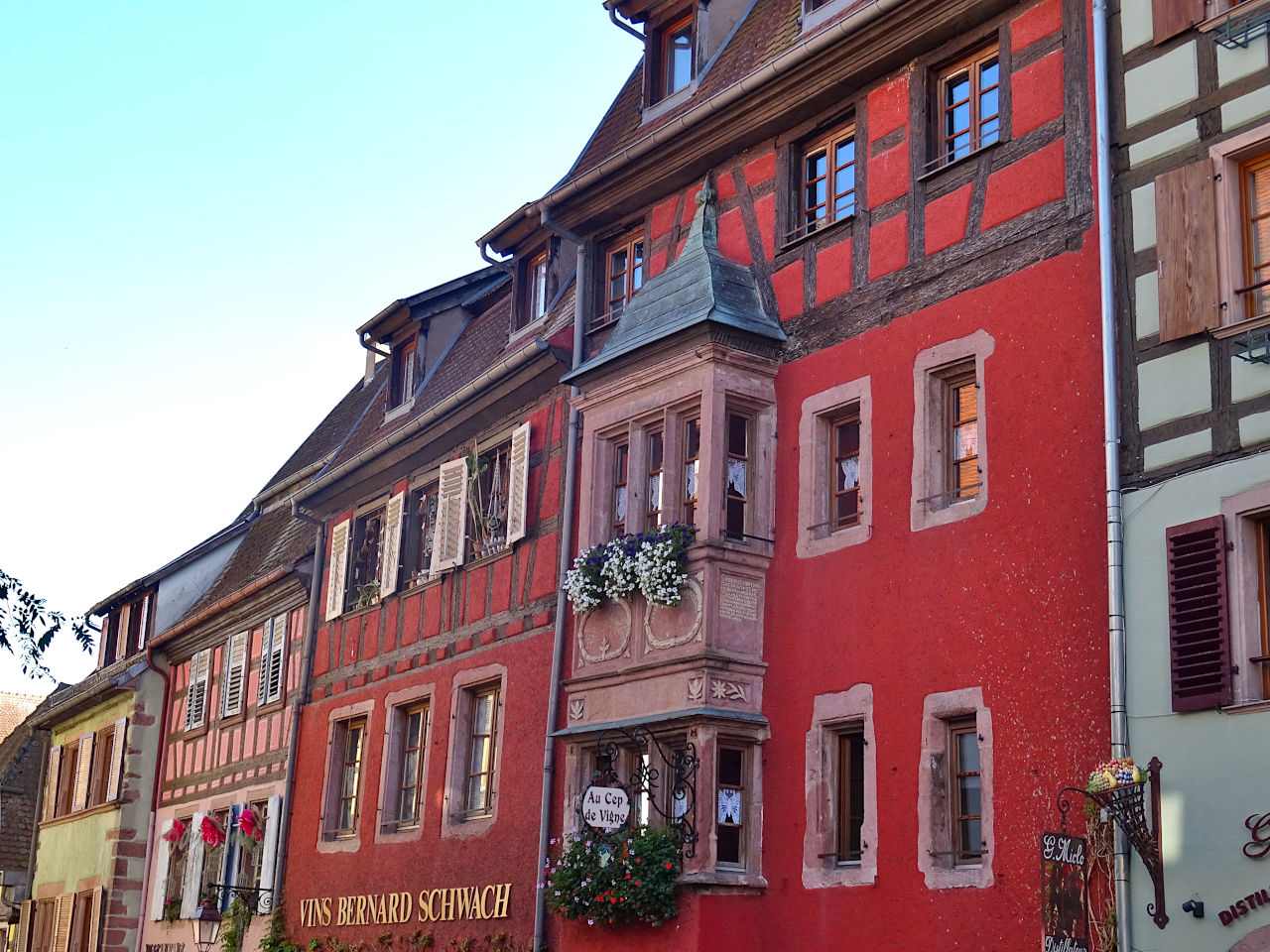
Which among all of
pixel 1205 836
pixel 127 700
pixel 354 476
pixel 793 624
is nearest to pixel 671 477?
pixel 793 624

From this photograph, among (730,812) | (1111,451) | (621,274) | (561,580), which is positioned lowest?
(730,812)

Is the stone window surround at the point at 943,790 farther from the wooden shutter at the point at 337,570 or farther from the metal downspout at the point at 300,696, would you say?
the metal downspout at the point at 300,696

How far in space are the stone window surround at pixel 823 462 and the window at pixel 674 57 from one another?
4693 millimetres

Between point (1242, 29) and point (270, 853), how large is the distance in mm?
15185

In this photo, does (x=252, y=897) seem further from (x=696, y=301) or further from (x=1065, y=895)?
(x=1065, y=895)

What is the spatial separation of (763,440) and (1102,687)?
423cm

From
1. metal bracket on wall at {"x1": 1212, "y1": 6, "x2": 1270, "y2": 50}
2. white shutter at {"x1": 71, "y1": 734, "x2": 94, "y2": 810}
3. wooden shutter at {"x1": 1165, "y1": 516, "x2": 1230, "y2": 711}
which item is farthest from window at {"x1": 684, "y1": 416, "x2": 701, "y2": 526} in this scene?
white shutter at {"x1": 71, "y1": 734, "x2": 94, "y2": 810}

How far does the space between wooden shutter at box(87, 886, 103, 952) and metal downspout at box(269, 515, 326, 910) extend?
6.54 meters

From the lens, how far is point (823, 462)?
13492 mm

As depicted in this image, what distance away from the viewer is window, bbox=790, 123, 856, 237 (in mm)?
13914

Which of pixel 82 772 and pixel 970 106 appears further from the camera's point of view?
pixel 82 772

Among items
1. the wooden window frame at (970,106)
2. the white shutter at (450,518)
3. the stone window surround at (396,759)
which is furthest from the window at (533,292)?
the wooden window frame at (970,106)

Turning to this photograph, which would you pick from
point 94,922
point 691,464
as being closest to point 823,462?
point 691,464

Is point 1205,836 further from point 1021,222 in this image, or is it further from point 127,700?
point 127,700
